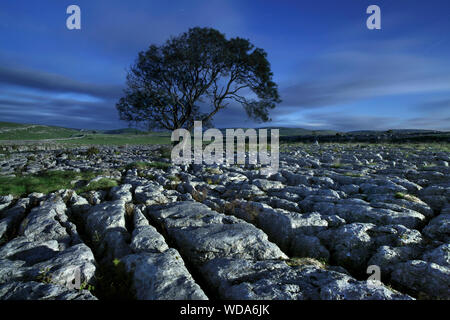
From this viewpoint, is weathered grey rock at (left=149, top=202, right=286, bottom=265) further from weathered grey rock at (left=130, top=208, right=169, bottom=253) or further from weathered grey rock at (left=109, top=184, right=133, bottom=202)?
weathered grey rock at (left=109, top=184, right=133, bottom=202)

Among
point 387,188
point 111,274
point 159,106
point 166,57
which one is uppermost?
point 166,57

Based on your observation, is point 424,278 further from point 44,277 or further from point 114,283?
point 44,277

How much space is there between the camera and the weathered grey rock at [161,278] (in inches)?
167

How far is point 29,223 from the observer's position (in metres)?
7.21

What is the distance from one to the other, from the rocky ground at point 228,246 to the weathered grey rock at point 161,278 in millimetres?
23

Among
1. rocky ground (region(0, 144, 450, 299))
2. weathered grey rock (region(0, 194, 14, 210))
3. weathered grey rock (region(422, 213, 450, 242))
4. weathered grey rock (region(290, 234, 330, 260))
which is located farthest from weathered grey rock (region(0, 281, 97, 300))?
weathered grey rock (region(422, 213, 450, 242))

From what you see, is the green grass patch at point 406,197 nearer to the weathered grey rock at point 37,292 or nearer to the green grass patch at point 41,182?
the weathered grey rock at point 37,292

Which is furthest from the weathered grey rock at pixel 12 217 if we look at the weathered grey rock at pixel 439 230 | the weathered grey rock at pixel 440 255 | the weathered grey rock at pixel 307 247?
the weathered grey rock at pixel 439 230

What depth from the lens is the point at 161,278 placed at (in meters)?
4.57

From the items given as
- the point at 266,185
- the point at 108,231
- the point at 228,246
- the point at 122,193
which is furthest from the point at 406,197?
the point at 122,193

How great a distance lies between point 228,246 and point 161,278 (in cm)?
196
